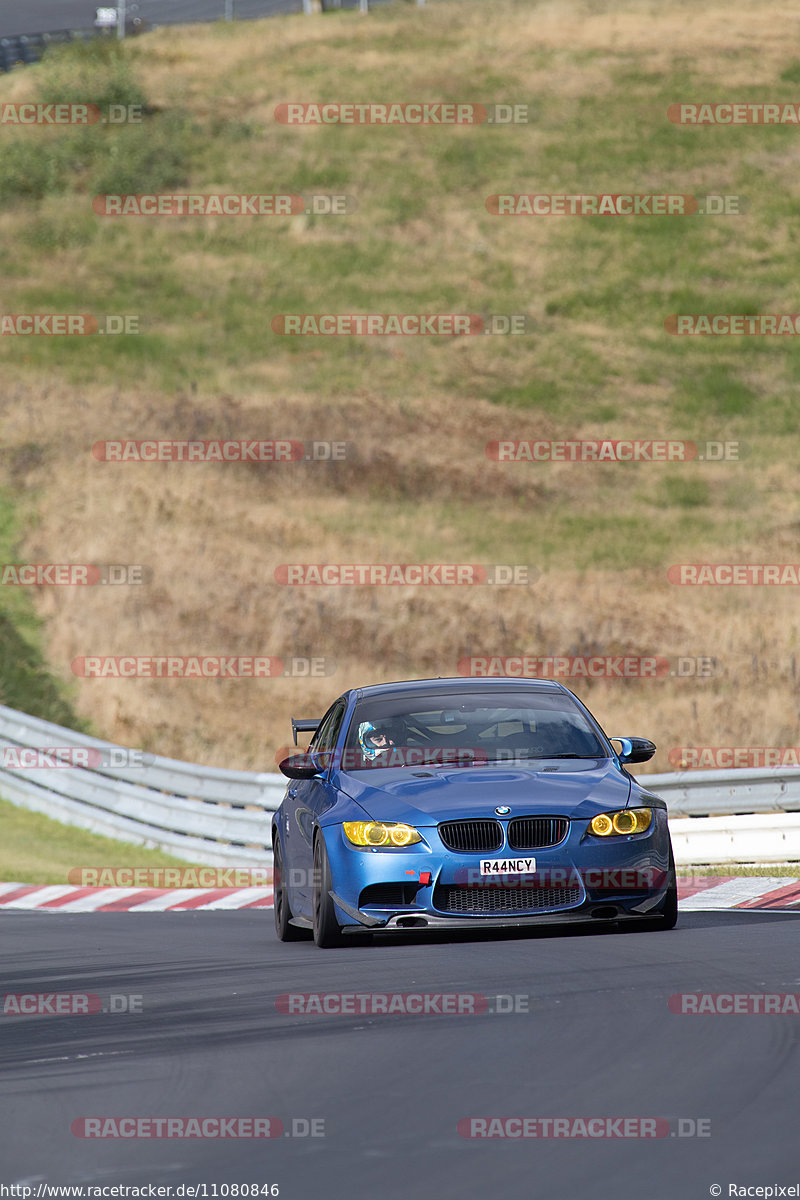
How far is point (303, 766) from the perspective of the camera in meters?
11.2

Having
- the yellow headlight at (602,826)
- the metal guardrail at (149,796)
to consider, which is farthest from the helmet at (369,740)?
the metal guardrail at (149,796)

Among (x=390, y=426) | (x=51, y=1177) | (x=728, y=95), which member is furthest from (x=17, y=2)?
(x=51, y=1177)

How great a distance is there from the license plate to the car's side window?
6.03 ft

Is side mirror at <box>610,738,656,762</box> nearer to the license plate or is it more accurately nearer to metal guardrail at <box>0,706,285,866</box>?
the license plate

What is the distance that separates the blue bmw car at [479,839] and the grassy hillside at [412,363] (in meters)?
14.1

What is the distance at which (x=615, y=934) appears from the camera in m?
10.5

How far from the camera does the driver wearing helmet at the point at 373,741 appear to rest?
11.1 meters

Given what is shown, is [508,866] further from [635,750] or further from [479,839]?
[635,750]

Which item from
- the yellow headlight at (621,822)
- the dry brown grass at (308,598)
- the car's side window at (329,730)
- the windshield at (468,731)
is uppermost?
the windshield at (468,731)

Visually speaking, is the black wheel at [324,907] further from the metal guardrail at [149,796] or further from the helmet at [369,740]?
the metal guardrail at [149,796]

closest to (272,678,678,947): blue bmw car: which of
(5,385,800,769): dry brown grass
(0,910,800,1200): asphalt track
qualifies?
(0,910,800,1200): asphalt track

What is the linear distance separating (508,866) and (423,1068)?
144 inches

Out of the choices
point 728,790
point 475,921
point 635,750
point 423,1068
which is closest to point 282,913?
point 475,921

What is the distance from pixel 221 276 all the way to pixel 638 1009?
44755mm
